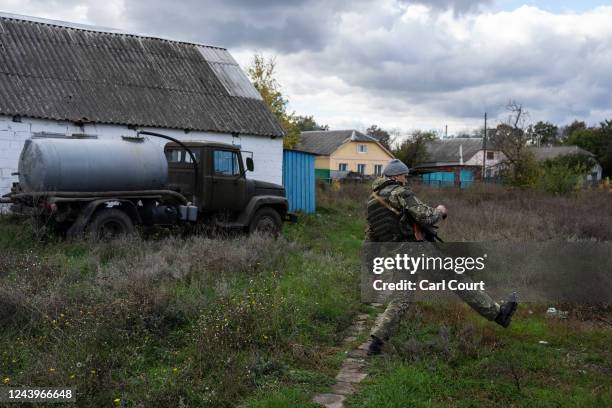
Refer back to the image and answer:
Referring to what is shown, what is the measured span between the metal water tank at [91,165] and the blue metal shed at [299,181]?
8138 mm

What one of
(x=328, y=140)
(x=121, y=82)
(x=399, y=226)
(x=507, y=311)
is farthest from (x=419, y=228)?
(x=328, y=140)

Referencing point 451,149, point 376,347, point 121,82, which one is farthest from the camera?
point 451,149

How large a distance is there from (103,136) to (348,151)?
139 feet

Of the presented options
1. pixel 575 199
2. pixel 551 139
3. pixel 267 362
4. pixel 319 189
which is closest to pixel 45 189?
pixel 267 362

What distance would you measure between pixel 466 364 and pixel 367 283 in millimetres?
2718

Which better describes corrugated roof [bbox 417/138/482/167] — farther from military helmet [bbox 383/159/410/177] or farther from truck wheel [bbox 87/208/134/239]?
military helmet [bbox 383/159/410/177]

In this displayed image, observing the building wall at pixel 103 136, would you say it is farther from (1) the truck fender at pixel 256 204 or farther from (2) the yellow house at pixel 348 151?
(2) the yellow house at pixel 348 151

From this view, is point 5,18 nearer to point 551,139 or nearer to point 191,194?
point 191,194

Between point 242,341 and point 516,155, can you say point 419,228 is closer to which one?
point 242,341

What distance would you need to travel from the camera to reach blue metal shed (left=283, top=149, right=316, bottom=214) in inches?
786

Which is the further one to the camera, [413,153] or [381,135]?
[381,135]

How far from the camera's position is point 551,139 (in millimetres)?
83875

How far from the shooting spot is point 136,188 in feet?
38.3

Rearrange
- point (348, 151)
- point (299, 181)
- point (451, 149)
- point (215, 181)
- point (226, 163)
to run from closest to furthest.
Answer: point (215, 181), point (226, 163), point (299, 181), point (348, 151), point (451, 149)
